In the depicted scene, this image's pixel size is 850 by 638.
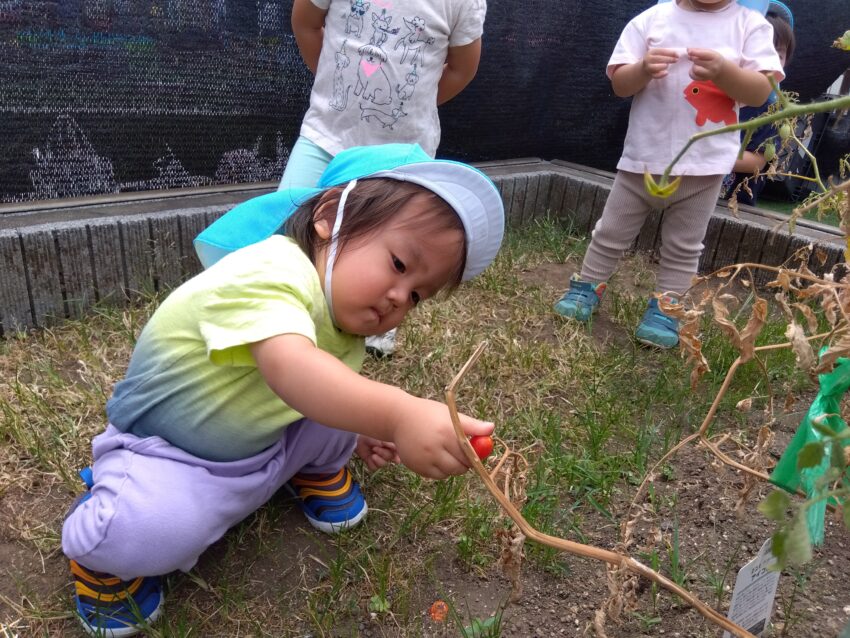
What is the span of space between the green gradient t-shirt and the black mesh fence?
1288mm

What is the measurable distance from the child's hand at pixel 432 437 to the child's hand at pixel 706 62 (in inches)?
69.3

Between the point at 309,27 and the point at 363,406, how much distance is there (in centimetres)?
168

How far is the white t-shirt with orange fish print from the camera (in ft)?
7.55

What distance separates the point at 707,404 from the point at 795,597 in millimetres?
717

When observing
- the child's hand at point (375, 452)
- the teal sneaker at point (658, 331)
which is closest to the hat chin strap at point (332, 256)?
the child's hand at point (375, 452)

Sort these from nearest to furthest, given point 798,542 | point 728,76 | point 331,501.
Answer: point 798,542, point 331,501, point 728,76

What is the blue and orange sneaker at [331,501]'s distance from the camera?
1414 mm

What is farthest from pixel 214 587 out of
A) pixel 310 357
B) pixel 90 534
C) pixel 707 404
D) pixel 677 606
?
pixel 707 404

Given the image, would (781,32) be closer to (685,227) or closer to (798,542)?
(685,227)

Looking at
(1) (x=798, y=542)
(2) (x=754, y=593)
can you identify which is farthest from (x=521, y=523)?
(2) (x=754, y=593)

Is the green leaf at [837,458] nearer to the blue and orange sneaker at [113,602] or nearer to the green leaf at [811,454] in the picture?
the green leaf at [811,454]

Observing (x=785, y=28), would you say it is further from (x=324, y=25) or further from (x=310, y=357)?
(x=310, y=357)

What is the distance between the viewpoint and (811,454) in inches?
20.9

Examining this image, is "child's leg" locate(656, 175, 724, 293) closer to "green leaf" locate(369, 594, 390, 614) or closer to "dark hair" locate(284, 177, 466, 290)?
"dark hair" locate(284, 177, 466, 290)
